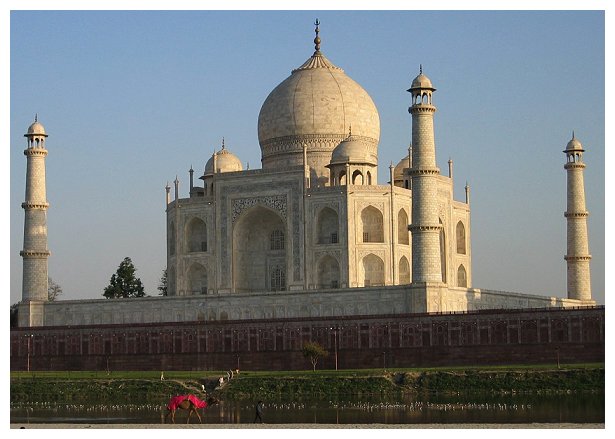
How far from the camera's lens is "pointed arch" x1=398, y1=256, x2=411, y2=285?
5275 cm

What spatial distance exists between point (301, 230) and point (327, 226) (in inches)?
38.1

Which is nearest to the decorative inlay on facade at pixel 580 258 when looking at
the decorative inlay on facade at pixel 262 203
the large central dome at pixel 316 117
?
the large central dome at pixel 316 117

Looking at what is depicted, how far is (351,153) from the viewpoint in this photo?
52812 millimetres

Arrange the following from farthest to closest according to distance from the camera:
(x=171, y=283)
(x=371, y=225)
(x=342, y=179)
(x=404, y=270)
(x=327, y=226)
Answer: (x=171, y=283) → (x=342, y=179) → (x=404, y=270) → (x=327, y=226) → (x=371, y=225)

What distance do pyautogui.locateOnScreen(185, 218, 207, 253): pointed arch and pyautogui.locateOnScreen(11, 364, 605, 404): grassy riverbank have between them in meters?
12.3

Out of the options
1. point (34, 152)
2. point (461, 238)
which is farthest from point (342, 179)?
point (34, 152)

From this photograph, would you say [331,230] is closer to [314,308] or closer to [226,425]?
[314,308]

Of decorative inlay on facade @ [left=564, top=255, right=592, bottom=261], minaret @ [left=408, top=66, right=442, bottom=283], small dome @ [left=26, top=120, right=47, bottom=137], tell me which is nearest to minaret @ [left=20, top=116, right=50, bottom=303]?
small dome @ [left=26, top=120, right=47, bottom=137]

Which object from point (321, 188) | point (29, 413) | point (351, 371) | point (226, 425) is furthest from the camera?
point (321, 188)

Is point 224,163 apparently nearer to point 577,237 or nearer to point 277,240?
point 277,240

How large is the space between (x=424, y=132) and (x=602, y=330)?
937 cm

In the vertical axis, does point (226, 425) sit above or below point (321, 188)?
below

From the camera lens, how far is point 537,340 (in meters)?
43.1

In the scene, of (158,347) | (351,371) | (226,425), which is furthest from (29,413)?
(158,347)
